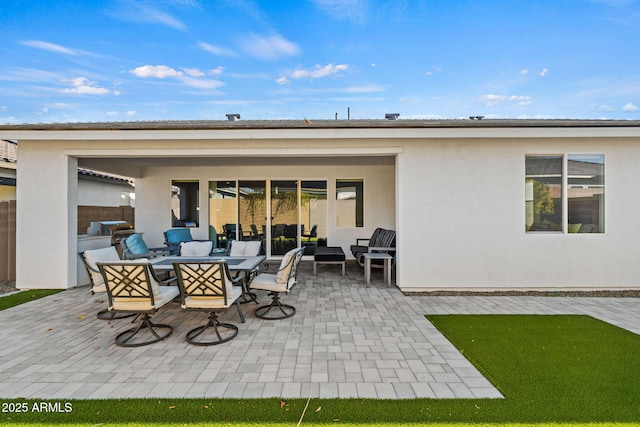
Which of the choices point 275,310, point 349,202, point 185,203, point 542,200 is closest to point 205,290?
point 275,310

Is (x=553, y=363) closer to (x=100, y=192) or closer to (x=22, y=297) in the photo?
(x=22, y=297)

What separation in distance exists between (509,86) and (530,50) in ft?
7.17

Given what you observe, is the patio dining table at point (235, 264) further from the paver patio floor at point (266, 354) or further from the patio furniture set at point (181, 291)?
the paver patio floor at point (266, 354)

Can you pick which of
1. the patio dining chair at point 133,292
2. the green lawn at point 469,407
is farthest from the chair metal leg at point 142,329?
the green lawn at point 469,407

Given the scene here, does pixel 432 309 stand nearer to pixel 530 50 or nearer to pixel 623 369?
pixel 623 369

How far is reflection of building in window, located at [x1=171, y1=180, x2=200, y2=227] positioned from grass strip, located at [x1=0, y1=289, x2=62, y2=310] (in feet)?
13.5

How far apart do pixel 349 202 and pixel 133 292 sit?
289 inches

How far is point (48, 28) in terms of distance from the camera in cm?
990

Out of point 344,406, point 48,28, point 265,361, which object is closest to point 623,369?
point 344,406

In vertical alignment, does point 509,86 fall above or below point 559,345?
above

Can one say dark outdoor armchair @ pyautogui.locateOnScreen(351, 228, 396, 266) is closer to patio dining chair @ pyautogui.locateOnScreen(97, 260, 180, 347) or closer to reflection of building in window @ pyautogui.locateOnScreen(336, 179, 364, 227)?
reflection of building in window @ pyautogui.locateOnScreen(336, 179, 364, 227)

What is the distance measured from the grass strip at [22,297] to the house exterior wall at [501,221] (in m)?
7.25

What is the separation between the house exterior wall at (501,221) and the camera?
19.9 ft

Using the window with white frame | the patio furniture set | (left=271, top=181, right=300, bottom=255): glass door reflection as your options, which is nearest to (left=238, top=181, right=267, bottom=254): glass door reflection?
(left=271, top=181, right=300, bottom=255): glass door reflection
